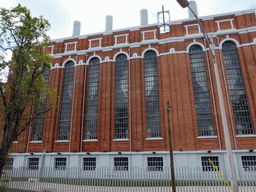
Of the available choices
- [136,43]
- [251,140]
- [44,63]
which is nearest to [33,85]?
[44,63]

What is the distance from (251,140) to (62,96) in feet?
83.1

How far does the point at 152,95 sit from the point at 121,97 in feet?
14.1

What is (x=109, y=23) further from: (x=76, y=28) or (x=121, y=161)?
(x=121, y=161)

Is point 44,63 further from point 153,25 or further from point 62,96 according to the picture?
point 153,25

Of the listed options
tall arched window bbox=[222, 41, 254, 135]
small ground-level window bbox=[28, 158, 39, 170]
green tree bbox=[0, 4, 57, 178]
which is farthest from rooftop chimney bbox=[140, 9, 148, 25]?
small ground-level window bbox=[28, 158, 39, 170]

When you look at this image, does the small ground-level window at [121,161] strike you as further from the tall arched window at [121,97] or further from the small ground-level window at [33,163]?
the small ground-level window at [33,163]

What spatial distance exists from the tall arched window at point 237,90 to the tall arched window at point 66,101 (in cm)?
2194

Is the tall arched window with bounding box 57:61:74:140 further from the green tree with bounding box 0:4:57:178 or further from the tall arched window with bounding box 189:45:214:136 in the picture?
the tall arched window with bounding box 189:45:214:136

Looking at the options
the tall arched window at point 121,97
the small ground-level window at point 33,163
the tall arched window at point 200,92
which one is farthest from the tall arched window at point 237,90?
the small ground-level window at point 33,163

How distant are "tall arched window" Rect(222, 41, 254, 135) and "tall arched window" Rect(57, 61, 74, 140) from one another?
21939mm

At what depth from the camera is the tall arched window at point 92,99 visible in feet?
81.5

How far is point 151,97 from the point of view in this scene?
24.0 metres

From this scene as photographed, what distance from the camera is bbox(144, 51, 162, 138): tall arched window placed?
22.8 metres

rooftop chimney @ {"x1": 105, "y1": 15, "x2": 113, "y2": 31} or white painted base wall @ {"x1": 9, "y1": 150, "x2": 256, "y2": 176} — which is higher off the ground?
rooftop chimney @ {"x1": 105, "y1": 15, "x2": 113, "y2": 31}
